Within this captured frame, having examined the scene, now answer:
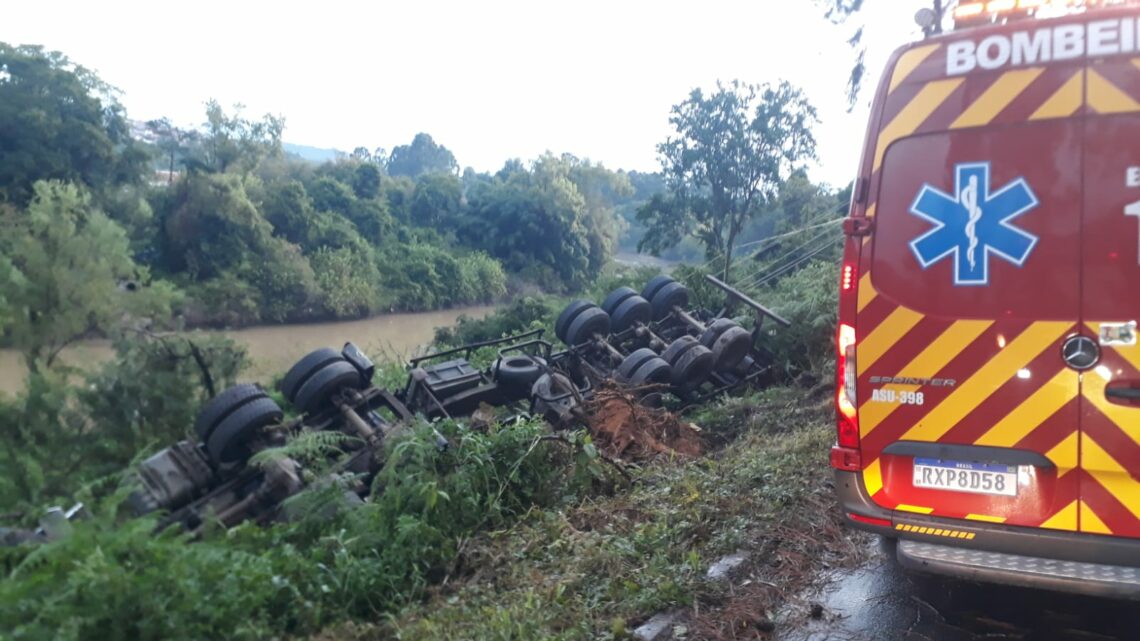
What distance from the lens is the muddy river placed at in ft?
49.2

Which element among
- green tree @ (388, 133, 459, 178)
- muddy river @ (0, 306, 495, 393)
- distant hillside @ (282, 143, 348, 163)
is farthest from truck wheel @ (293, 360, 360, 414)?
green tree @ (388, 133, 459, 178)

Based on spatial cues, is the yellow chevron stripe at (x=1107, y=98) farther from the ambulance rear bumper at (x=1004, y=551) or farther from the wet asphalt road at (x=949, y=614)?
the wet asphalt road at (x=949, y=614)

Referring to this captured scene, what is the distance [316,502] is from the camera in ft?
20.0

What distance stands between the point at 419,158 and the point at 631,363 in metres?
70.6

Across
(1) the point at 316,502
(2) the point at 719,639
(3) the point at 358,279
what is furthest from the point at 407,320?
(2) the point at 719,639

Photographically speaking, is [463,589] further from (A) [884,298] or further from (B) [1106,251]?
(B) [1106,251]

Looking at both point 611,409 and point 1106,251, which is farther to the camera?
point 611,409

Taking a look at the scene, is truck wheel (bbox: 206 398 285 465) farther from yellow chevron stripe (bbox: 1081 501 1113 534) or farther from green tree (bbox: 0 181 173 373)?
yellow chevron stripe (bbox: 1081 501 1113 534)

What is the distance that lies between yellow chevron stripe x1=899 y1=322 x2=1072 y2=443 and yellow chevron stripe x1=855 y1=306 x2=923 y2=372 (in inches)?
12.3

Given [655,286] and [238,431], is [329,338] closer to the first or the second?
[655,286]

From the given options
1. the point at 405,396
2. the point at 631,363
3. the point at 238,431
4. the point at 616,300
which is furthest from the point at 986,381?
the point at 616,300

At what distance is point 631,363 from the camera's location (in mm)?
11227

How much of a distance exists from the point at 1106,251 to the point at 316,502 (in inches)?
191

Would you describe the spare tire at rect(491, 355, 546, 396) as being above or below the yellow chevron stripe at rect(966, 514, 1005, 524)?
below
